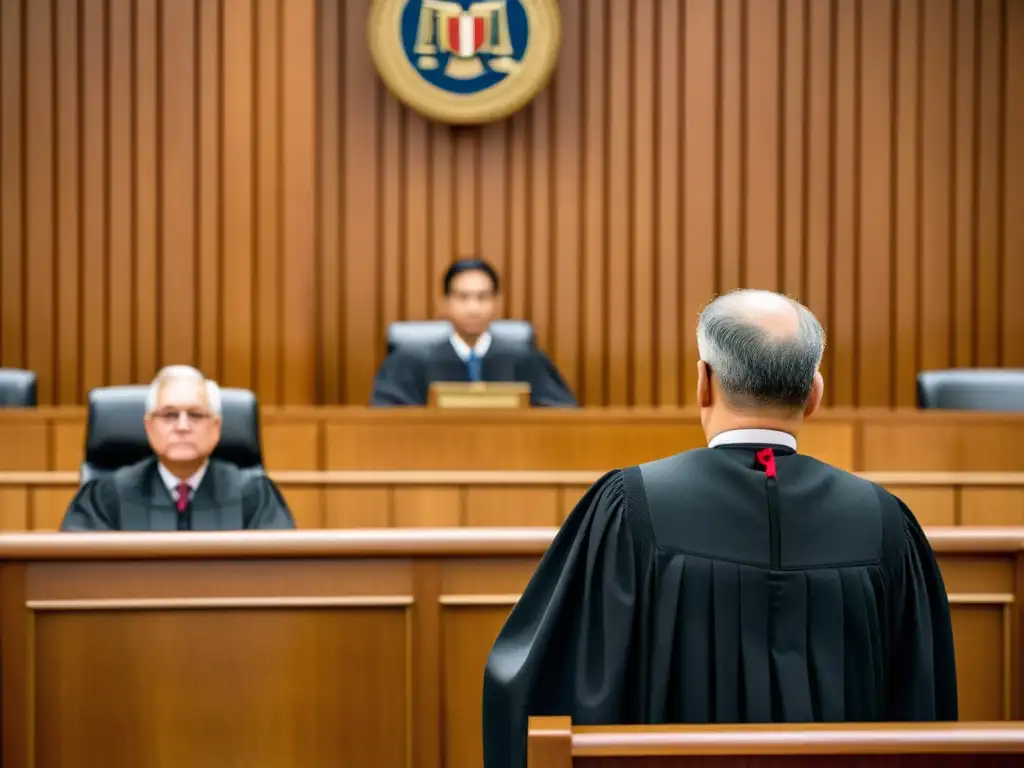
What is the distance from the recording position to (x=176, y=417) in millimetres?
2869

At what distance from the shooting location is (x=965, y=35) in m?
5.91

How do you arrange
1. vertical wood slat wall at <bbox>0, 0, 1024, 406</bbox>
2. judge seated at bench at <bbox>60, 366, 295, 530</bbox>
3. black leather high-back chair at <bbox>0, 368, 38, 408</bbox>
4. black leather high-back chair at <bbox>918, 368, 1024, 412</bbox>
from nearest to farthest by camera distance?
judge seated at bench at <bbox>60, 366, 295, 530</bbox>, black leather high-back chair at <bbox>918, 368, 1024, 412</bbox>, black leather high-back chair at <bbox>0, 368, 38, 408</bbox>, vertical wood slat wall at <bbox>0, 0, 1024, 406</bbox>

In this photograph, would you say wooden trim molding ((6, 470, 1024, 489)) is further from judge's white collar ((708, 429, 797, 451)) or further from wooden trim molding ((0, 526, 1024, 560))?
judge's white collar ((708, 429, 797, 451))

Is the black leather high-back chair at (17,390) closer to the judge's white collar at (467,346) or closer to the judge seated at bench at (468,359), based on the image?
the judge seated at bench at (468,359)

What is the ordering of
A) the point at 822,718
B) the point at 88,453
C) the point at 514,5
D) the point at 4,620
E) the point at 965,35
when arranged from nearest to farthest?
the point at 822,718 < the point at 4,620 < the point at 88,453 < the point at 514,5 < the point at 965,35

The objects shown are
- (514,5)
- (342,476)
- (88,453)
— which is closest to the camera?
(88,453)

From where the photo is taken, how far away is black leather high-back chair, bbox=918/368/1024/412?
422cm

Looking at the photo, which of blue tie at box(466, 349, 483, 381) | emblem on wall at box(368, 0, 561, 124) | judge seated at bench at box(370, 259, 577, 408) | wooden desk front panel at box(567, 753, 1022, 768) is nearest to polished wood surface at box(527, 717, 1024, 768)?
wooden desk front panel at box(567, 753, 1022, 768)

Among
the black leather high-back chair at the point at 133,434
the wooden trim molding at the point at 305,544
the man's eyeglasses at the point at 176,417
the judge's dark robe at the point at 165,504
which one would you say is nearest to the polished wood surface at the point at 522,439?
the black leather high-back chair at the point at 133,434

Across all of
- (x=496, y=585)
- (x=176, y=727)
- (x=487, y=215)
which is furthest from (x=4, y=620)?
(x=487, y=215)

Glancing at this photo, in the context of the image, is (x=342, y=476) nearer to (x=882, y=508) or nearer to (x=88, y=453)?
(x=88, y=453)

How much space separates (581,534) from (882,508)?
0.39m

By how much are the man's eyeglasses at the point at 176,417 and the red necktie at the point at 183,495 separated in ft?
0.57

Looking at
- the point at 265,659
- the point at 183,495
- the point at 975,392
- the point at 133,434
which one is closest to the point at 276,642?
the point at 265,659
